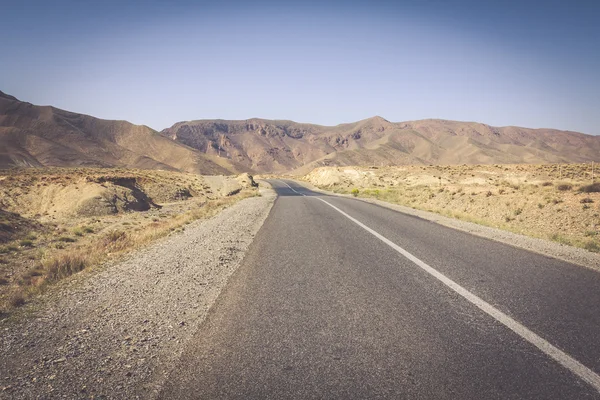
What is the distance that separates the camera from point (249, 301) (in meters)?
4.27

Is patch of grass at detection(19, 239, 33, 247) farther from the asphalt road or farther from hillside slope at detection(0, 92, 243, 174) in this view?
hillside slope at detection(0, 92, 243, 174)

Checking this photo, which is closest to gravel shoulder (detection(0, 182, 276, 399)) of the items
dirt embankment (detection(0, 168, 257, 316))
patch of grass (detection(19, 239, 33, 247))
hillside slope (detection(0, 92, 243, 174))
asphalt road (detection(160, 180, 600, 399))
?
asphalt road (detection(160, 180, 600, 399))

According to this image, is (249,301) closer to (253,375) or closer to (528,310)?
(253,375)

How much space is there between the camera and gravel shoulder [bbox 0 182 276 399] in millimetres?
2619

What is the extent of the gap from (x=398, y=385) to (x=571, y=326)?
238 cm

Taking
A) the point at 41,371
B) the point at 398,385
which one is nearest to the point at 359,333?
the point at 398,385

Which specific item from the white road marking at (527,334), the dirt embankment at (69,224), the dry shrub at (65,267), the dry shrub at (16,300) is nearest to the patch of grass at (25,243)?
the dirt embankment at (69,224)

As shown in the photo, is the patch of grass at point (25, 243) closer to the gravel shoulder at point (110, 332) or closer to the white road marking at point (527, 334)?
the gravel shoulder at point (110, 332)

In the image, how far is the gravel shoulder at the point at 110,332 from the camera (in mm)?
2619

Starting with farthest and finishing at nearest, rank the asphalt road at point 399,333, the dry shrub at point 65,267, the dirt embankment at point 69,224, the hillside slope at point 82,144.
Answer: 1. the hillside slope at point 82,144
2. the dirt embankment at point 69,224
3. the dry shrub at point 65,267
4. the asphalt road at point 399,333

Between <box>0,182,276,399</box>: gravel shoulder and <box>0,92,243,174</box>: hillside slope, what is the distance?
369 feet

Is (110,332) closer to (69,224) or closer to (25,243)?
(25,243)

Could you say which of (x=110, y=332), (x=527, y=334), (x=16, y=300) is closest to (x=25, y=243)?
(x=16, y=300)

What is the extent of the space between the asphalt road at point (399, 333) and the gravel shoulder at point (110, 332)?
0.98 feet
